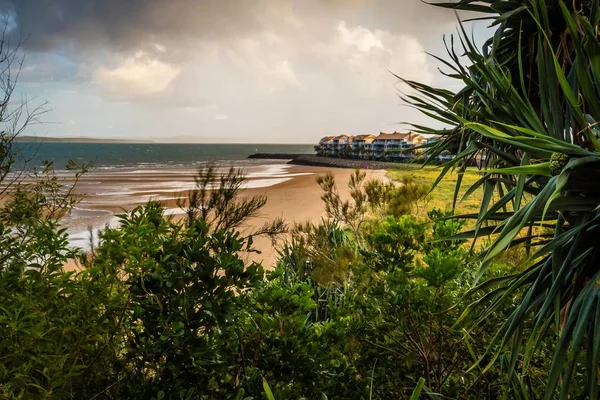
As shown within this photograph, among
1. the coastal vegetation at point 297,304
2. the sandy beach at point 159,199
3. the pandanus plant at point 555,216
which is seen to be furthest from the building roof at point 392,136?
the pandanus plant at point 555,216

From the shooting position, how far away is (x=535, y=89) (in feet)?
9.44

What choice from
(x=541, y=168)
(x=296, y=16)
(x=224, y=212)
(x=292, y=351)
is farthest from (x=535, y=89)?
(x=296, y=16)

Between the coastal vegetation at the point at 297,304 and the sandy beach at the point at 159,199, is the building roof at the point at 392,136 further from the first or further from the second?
the coastal vegetation at the point at 297,304

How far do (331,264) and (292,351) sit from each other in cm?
230

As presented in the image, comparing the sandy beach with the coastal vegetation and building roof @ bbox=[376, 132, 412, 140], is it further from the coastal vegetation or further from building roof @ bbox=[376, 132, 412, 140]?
building roof @ bbox=[376, 132, 412, 140]

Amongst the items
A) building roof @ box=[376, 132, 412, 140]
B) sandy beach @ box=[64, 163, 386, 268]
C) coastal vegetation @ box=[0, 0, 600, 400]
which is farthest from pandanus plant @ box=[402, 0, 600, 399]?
building roof @ box=[376, 132, 412, 140]

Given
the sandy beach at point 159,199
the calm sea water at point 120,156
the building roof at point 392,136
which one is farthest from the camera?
the building roof at point 392,136

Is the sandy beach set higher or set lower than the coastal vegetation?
lower

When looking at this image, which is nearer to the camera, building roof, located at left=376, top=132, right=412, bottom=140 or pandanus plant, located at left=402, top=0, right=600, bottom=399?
pandanus plant, located at left=402, top=0, right=600, bottom=399

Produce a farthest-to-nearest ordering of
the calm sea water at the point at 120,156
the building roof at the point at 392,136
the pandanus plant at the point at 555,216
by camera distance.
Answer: the building roof at the point at 392,136 → the calm sea water at the point at 120,156 → the pandanus plant at the point at 555,216

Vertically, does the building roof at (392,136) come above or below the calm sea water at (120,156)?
above

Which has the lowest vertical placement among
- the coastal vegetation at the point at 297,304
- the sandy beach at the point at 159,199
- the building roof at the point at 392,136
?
the sandy beach at the point at 159,199

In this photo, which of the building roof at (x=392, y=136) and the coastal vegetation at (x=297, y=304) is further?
the building roof at (x=392, y=136)

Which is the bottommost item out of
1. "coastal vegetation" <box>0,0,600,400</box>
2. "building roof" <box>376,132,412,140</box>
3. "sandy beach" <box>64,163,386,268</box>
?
"sandy beach" <box>64,163,386,268</box>
